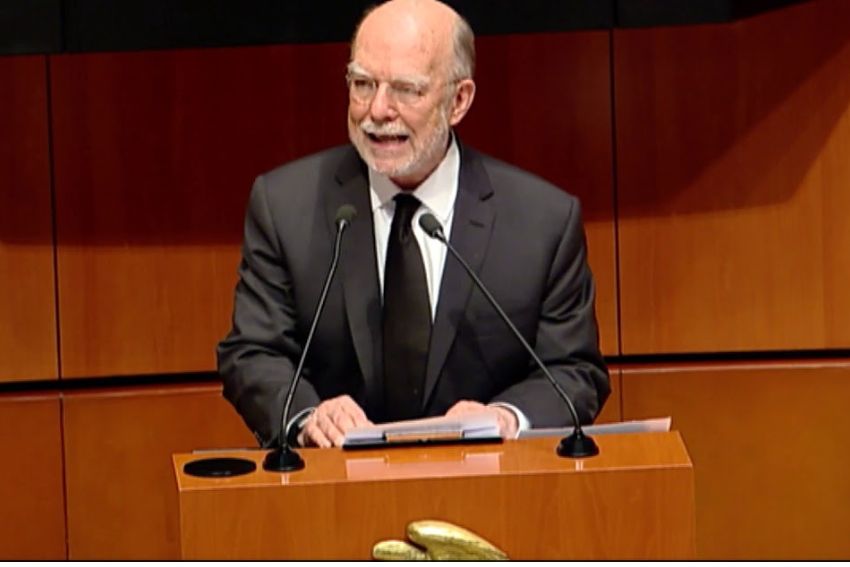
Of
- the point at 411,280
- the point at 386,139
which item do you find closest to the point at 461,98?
the point at 386,139

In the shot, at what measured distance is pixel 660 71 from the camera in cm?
454

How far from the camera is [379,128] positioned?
3.21 m

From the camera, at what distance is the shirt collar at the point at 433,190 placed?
3363 mm

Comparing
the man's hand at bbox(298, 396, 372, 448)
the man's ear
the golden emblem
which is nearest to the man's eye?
the man's ear

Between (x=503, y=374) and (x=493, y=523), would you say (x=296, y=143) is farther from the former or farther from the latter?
(x=493, y=523)

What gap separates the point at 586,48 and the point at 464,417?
189cm

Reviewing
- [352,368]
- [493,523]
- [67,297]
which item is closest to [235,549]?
[493,523]

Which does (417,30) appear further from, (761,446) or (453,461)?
(761,446)

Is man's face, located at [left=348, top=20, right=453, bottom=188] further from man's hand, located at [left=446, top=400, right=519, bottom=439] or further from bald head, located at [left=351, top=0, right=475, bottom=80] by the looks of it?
man's hand, located at [left=446, top=400, right=519, bottom=439]

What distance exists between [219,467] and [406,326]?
728mm

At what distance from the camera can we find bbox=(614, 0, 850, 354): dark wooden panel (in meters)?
4.52

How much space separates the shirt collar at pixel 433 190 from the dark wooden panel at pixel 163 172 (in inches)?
46.4

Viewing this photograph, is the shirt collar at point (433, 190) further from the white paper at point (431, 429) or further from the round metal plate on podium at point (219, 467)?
the round metal plate on podium at point (219, 467)

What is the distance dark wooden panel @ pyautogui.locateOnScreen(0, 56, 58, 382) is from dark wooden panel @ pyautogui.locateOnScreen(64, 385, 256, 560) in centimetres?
16
